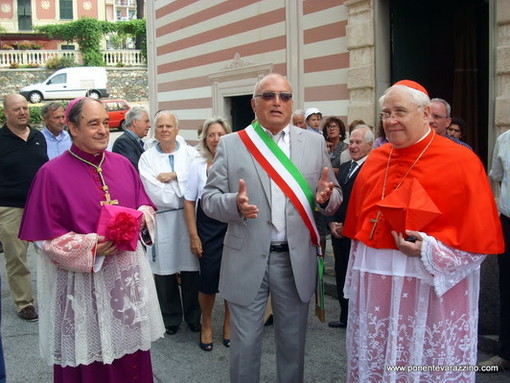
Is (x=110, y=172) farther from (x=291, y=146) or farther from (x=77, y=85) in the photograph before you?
(x=77, y=85)

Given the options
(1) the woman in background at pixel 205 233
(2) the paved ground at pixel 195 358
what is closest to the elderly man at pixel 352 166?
(2) the paved ground at pixel 195 358

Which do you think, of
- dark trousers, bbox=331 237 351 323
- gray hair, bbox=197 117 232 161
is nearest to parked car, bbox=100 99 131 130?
gray hair, bbox=197 117 232 161

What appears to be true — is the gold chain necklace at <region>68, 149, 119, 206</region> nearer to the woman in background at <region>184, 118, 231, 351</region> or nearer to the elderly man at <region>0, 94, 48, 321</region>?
the woman in background at <region>184, 118, 231, 351</region>

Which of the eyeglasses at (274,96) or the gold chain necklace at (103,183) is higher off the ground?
the eyeglasses at (274,96)

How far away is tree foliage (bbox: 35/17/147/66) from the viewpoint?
1608 inches

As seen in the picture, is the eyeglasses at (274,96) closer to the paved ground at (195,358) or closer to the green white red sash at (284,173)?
the green white red sash at (284,173)

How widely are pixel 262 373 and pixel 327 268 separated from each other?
2.65 m

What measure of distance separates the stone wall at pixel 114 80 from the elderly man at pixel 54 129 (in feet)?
104

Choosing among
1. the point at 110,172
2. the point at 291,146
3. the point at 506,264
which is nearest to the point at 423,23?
the point at 506,264

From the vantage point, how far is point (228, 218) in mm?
3162

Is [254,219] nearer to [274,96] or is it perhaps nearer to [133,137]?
[274,96]

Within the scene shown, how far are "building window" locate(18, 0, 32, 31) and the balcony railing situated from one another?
1209 centimetres

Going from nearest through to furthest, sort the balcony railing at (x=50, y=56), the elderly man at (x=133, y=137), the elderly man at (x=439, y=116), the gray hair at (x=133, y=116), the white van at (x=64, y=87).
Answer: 1. the elderly man at (x=439, y=116)
2. the elderly man at (x=133, y=137)
3. the gray hair at (x=133, y=116)
4. the white van at (x=64, y=87)
5. the balcony railing at (x=50, y=56)

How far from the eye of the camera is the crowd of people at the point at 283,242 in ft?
9.15
